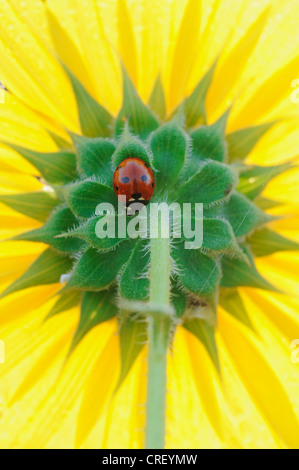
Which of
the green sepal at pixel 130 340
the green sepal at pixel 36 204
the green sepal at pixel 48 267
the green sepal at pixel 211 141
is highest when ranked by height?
the green sepal at pixel 211 141

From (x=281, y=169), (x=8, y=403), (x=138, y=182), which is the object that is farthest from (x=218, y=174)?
(x=8, y=403)

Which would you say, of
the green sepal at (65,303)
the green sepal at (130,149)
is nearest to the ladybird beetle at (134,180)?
the green sepal at (130,149)

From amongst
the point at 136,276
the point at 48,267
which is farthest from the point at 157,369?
the point at 48,267

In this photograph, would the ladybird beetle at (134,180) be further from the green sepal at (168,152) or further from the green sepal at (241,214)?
the green sepal at (241,214)

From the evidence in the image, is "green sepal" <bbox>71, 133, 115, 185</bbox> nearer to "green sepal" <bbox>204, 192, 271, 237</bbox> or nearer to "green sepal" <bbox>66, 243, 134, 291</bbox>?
"green sepal" <bbox>66, 243, 134, 291</bbox>

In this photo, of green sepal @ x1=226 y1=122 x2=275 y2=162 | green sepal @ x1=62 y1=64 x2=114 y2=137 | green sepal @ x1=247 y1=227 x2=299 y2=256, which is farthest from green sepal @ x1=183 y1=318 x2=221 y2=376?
green sepal @ x1=62 y1=64 x2=114 y2=137

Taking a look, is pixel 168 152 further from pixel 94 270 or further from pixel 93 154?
pixel 94 270
